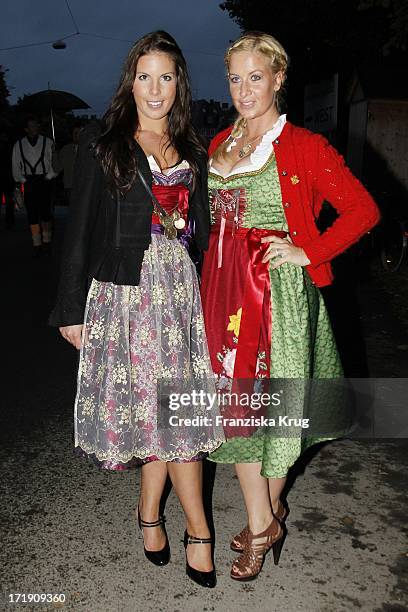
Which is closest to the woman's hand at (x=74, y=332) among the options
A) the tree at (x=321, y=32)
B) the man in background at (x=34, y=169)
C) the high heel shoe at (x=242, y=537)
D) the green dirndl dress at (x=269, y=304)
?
the green dirndl dress at (x=269, y=304)

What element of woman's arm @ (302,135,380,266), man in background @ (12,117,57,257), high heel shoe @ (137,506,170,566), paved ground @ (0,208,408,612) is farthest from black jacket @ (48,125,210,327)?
man in background @ (12,117,57,257)

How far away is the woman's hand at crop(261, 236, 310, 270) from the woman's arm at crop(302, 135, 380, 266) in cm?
3

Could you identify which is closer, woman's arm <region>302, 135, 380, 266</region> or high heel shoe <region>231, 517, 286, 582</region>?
woman's arm <region>302, 135, 380, 266</region>

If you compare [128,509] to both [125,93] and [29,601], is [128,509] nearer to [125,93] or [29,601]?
[29,601]

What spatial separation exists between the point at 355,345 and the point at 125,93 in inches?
163

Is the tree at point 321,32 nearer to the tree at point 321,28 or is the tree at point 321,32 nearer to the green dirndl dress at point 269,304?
the tree at point 321,28

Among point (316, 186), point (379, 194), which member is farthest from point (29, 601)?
point (379, 194)

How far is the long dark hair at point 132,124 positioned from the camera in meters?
2.39

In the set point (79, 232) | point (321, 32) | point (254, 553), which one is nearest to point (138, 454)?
point (254, 553)

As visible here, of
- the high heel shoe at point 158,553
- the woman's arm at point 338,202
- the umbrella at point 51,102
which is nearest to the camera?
the woman's arm at point 338,202

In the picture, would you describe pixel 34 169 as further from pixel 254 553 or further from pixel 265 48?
pixel 254 553

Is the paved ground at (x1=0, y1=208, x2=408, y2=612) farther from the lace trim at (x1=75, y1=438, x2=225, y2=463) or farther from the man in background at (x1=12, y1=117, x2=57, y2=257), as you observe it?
the man in background at (x1=12, y1=117, x2=57, y2=257)

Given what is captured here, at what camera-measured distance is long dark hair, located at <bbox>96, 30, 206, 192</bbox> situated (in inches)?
94.2

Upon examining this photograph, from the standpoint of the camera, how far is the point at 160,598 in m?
2.61
